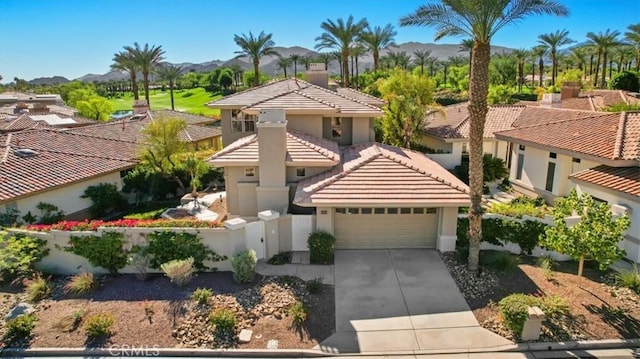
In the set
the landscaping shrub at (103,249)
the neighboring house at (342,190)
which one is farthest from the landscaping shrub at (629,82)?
the landscaping shrub at (103,249)

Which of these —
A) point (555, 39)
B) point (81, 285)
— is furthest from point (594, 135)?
point (555, 39)

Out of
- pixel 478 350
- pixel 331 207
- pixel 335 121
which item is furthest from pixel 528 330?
pixel 335 121

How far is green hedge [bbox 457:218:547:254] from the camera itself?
52.9 ft

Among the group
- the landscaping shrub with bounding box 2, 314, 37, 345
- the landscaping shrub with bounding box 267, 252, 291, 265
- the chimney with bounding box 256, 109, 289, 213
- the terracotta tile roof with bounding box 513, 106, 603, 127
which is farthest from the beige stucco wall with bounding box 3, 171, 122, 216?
the terracotta tile roof with bounding box 513, 106, 603, 127

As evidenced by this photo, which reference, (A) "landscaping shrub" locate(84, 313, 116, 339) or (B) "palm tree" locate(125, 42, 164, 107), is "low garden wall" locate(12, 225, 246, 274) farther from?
(B) "palm tree" locate(125, 42, 164, 107)

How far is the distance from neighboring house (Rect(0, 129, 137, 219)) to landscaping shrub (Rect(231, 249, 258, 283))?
A: 10944 mm

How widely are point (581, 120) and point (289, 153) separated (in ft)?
55.4

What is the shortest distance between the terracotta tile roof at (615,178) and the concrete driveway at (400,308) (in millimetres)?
7518

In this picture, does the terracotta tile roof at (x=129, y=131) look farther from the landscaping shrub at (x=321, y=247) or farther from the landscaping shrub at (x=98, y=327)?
the landscaping shrub at (x=98, y=327)

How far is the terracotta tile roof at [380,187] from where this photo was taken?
1571 cm

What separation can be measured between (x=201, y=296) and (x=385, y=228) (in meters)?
7.83

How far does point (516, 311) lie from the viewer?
1142 cm

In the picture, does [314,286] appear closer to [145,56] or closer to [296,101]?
[296,101]

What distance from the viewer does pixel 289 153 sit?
18859 millimetres
